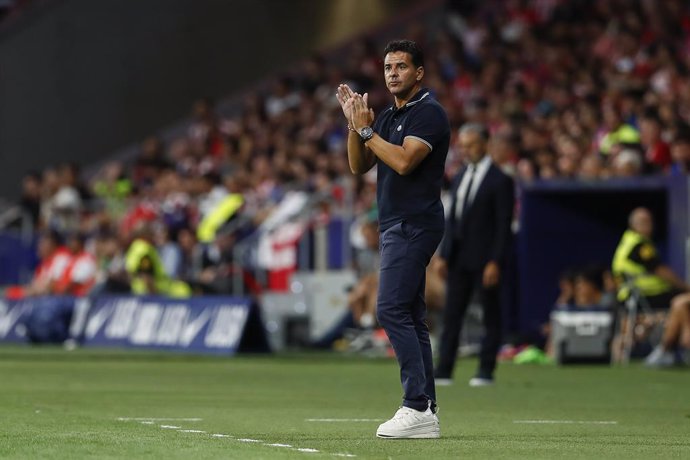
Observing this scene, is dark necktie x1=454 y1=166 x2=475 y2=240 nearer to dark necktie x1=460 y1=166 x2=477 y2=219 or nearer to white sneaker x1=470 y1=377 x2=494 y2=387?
dark necktie x1=460 y1=166 x2=477 y2=219

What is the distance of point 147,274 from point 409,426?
14345mm

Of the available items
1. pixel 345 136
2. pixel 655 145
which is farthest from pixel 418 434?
pixel 345 136

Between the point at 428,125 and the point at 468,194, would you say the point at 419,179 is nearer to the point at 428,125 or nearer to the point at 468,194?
the point at 428,125

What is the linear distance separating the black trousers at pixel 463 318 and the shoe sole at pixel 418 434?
5.49 m

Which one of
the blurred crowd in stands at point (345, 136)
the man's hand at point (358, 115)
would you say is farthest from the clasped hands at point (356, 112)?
the blurred crowd in stands at point (345, 136)

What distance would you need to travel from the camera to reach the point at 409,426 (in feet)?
29.0

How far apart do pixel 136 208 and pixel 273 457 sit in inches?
860

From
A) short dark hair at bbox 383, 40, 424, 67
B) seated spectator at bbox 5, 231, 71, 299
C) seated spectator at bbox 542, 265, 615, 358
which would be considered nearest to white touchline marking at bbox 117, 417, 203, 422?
short dark hair at bbox 383, 40, 424, 67

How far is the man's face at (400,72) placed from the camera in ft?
29.9

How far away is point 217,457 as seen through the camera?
753cm

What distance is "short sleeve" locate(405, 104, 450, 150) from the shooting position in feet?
29.6

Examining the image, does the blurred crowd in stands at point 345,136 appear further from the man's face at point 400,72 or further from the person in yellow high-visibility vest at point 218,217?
the man's face at point 400,72

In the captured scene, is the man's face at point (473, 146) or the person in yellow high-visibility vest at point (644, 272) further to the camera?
the person in yellow high-visibility vest at point (644, 272)

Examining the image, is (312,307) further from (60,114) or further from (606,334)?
(60,114)
